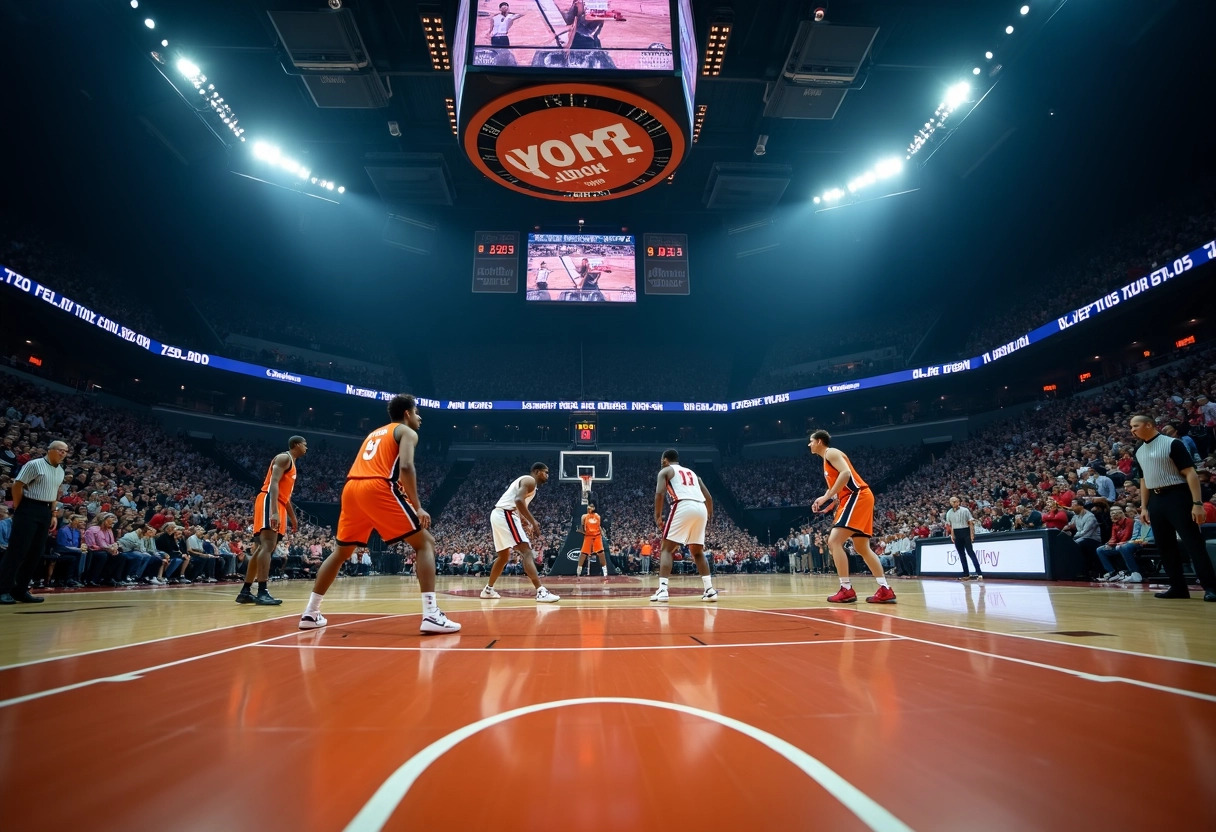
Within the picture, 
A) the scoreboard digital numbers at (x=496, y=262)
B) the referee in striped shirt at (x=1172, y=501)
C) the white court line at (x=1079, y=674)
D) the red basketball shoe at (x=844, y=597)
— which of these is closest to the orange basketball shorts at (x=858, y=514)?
the red basketball shoe at (x=844, y=597)

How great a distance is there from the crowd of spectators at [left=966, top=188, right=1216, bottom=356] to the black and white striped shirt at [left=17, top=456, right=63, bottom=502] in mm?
25073

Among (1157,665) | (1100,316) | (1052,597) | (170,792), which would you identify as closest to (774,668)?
(1157,665)

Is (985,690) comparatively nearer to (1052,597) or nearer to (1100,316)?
(1052,597)

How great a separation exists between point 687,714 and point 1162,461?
684cm

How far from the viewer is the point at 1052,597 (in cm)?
644

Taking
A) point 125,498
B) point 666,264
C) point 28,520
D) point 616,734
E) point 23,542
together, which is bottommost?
point 616,734

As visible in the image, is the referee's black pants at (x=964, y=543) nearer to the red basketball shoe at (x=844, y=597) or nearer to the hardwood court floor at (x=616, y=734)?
the red basketball shoe at (x=844, y=597)

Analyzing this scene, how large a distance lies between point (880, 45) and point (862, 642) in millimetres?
17626

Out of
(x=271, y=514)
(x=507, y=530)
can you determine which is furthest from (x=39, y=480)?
(x=507, y=530)

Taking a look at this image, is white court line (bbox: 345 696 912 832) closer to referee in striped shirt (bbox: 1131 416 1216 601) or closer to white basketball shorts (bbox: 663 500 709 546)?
white basketball shorts (bbox: 663 500 709 546)

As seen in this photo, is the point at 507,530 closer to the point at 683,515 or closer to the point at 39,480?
the point at 683,515

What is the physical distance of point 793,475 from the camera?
31.4 meters

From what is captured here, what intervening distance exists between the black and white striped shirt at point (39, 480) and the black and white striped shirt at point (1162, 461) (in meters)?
12.0

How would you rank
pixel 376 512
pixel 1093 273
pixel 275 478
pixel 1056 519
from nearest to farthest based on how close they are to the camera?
pixel 376 512 < pixel 275 478 < pixel 1056 519 < pixel 1093 273
